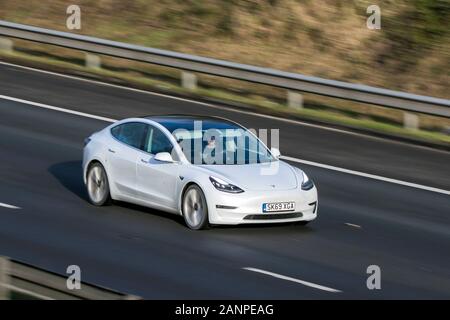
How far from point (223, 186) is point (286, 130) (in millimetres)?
7807

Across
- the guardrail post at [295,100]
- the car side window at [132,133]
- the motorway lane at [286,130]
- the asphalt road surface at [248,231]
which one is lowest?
the asphalt road surface at [248,231]

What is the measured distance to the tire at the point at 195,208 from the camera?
1590cm

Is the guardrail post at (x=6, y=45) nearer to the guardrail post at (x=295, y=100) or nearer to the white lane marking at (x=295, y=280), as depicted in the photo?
the guardrail post at (x=295, y=100)

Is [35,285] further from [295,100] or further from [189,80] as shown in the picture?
[189,80]

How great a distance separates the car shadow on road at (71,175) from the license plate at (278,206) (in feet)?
10.9

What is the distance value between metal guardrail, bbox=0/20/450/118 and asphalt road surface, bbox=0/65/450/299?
4.59 ft

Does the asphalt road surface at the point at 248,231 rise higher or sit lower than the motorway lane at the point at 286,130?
lower

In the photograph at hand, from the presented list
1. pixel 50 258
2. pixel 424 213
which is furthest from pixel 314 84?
pixel 50 258

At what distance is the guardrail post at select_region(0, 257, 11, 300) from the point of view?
9.98m

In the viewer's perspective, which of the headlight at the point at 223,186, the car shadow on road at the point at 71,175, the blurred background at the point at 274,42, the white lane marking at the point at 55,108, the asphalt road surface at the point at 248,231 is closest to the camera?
the asphalt road surface at the point at 248,231

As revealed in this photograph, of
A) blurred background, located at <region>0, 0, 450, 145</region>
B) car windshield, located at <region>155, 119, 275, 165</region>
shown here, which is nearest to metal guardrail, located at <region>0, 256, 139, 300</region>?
car windshield, located at <region>155, 119, 275, 165</region>

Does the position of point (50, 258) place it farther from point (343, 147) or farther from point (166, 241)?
point (343, 147)

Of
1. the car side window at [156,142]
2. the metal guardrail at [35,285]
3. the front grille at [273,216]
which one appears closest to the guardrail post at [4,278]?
the metal guardrail at [35,285]
